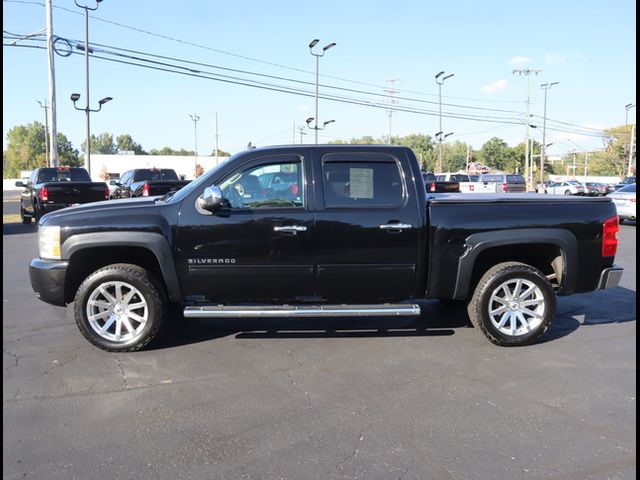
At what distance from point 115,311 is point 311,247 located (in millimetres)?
1982

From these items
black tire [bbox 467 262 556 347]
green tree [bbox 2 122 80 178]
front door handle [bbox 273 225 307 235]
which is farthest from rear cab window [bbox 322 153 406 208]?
green tree [bbox 2 122 80 178]

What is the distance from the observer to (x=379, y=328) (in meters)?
5.69

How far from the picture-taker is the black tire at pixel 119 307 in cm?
485

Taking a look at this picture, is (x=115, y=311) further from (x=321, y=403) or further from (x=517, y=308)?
(x=517, y=308)

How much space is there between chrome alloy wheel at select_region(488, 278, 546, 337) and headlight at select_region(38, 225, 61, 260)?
4218mm

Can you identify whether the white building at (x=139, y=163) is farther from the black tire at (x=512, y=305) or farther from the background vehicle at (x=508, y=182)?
the black tire at (x=512, y=305)

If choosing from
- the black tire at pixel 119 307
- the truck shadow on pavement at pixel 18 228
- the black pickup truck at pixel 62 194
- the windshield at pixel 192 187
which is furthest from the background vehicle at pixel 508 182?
the black tire at pixel 119 307

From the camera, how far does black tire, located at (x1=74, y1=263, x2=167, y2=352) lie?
4.85 meters

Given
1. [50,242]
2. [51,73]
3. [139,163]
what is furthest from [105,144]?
[50,242]

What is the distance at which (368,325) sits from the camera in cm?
581

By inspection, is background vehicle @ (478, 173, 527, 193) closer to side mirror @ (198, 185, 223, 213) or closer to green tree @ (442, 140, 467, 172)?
side mirror @ (198, 185, 223, 213)

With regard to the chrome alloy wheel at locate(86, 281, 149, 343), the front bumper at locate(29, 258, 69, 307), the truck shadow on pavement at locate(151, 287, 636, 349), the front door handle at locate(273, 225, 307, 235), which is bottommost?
the truck shadow on pavement at locate(151, 287, 636, 349)

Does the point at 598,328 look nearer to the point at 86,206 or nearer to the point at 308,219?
the point at 308,219

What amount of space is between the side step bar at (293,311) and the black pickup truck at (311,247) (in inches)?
0.7
